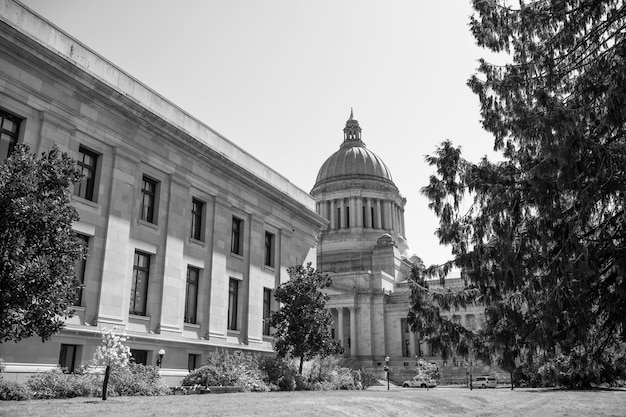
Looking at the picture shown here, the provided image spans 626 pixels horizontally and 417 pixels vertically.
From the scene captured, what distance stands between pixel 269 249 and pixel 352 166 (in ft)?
174

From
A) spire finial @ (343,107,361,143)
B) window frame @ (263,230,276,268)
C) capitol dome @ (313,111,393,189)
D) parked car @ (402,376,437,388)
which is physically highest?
spire finial @ (343,107,361,143)

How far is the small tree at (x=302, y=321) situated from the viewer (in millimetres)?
28156

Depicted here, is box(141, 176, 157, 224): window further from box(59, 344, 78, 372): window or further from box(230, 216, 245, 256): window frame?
box(59, 344, 78, 372): window

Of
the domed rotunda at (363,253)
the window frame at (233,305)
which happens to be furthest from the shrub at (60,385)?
the domed rotunda at (363,253)

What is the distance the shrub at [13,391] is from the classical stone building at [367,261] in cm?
4399

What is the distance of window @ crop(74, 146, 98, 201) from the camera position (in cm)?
2094

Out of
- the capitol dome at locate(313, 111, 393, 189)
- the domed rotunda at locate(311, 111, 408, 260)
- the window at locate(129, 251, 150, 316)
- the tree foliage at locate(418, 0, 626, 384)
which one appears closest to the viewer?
the tree foliage at locate(418, 0, 626, 384)

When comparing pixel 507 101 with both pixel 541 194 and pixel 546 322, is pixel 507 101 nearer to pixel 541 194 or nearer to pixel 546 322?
pixel 541 194

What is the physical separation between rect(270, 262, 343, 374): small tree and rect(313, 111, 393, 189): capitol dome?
5545cm

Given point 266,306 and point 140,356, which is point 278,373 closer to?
point 266,306

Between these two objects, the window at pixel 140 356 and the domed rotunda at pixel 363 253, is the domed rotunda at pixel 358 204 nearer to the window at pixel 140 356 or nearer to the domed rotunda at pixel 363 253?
the domed rotunda at pixel 363 253

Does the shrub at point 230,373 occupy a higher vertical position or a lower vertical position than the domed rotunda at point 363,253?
lower

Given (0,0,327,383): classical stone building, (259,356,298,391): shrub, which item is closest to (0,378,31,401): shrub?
(0,0,327,383): classical stone building

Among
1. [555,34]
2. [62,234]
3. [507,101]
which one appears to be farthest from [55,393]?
[555,34]
